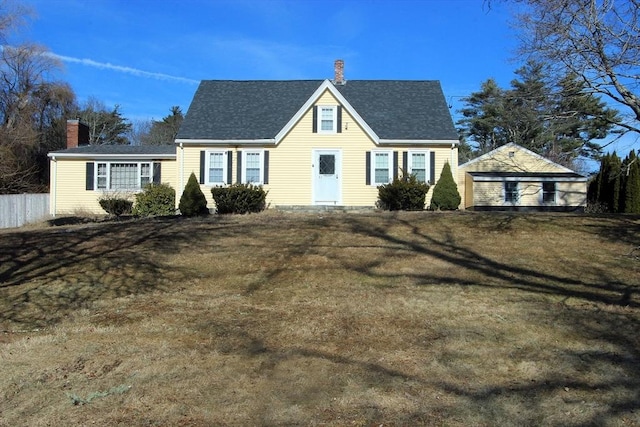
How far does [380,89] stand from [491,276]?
16.6 m

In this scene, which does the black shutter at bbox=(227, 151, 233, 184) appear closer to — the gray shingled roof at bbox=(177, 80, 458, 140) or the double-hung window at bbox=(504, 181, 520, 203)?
the gray shingled roof at bbox=(177, 80, 458, 140)

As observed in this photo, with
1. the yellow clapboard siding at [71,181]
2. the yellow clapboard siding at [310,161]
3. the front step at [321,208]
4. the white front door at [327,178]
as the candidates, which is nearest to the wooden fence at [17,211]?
the yellow clapboard siding at [71,181]

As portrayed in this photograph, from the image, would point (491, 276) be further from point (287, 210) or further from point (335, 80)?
point (335, 80)

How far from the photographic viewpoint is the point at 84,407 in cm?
462

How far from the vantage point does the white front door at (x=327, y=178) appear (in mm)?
20734

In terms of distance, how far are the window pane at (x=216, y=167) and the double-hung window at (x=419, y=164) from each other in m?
7.54

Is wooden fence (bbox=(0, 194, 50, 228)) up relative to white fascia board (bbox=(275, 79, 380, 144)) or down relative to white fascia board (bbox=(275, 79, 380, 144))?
down

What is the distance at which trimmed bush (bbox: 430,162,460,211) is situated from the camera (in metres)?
19.7

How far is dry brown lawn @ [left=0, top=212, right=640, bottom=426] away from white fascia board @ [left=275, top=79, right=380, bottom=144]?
8420 millimetres

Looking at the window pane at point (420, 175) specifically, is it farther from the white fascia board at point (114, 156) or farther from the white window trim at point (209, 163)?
the white fascia board at point (114, 156)

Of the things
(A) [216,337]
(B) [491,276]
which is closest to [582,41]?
(B) [491,276]

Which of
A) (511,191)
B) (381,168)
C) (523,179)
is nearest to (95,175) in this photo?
(381,168)

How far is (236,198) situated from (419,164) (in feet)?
24.4

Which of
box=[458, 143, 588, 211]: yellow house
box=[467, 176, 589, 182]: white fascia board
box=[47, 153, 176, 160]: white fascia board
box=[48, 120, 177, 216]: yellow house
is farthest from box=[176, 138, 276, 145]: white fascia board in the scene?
box=[458, 143, 588, 211]: yellow house
